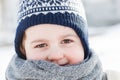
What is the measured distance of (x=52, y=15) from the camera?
116 cm

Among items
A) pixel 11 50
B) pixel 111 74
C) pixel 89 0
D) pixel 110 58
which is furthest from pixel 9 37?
pixel 111 74

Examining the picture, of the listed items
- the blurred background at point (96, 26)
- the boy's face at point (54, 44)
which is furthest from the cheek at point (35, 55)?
the blurred background at point (96, 26)

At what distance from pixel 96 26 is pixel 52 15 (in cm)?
187

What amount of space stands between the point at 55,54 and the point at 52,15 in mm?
134

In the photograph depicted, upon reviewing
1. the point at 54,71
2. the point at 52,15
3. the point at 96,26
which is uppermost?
the point at 52,15

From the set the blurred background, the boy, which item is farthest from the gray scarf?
the blurred background

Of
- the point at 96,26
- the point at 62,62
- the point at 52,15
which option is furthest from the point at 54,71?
the point at 96,26

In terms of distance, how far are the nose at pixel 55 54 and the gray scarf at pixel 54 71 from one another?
2cm

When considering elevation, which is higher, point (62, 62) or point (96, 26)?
point (62, 62)

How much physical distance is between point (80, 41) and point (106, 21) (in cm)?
187

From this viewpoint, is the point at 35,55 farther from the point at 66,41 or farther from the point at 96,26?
the point at 96,26

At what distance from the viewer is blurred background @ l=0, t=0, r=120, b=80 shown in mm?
2193

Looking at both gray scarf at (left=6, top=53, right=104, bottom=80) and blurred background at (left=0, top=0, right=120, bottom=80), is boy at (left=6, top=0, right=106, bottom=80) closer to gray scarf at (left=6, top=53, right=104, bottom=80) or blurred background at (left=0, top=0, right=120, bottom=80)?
gray scarf at (left=6, top=53, right=104, bottom=80)

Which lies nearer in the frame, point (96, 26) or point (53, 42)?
point (53, 42)
